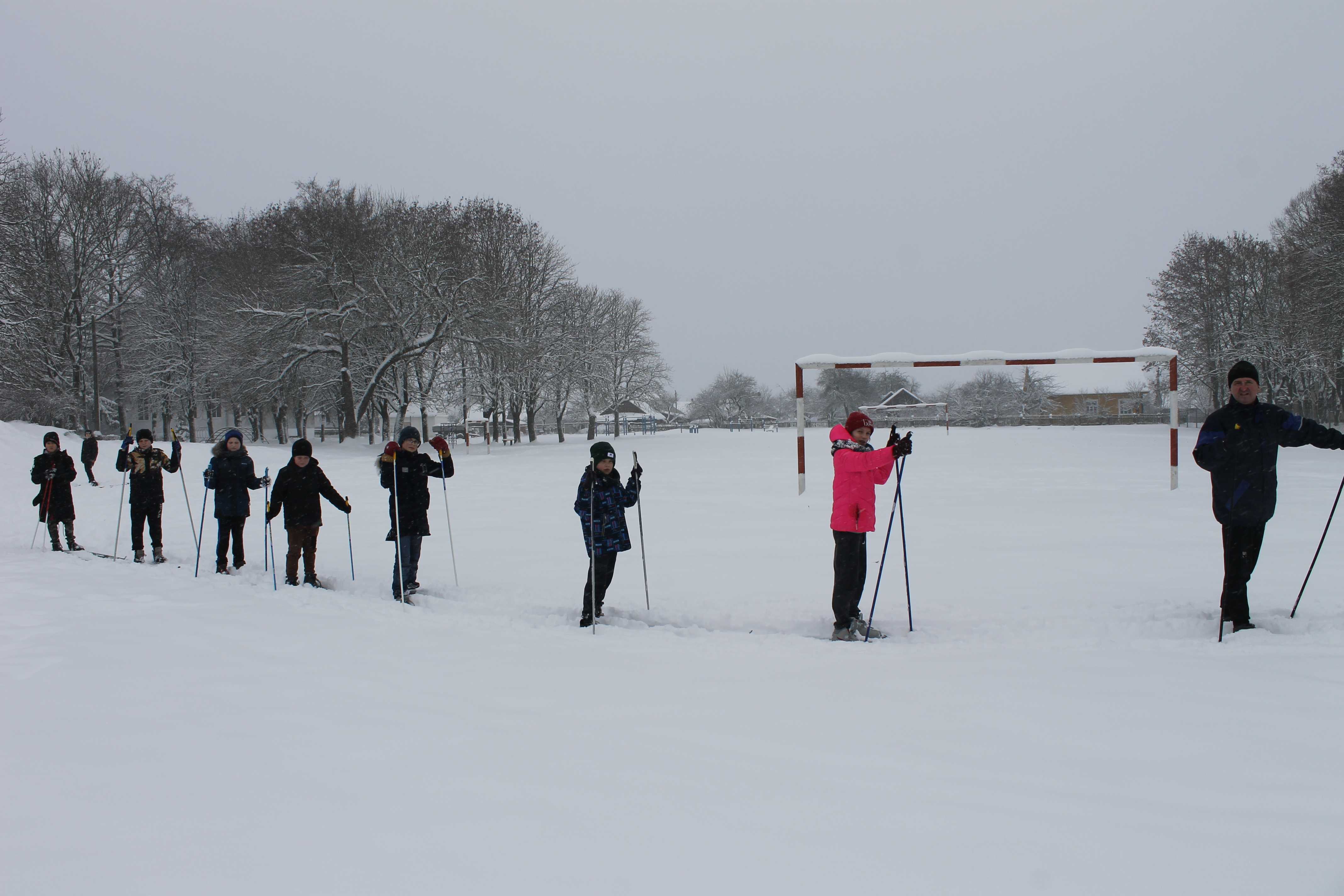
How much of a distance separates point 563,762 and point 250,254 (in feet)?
117

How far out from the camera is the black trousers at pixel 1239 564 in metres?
5.22

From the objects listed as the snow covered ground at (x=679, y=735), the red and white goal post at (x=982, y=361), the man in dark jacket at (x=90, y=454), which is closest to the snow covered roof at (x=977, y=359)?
the red and white goal post at (x=982, y=361)

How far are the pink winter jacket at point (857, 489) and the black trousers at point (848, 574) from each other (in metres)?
0.08

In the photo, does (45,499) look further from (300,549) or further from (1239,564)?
(1239,564)

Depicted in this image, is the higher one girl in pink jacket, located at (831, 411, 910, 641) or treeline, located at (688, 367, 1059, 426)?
treeline, located at (688, 367, 1059, 426)

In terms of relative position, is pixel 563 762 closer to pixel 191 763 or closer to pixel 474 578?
pixel 191 763

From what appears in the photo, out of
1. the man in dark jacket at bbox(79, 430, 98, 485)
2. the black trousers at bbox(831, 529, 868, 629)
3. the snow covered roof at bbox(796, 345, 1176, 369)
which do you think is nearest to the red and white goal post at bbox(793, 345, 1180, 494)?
Result: the snow covered roof at bbox(796, 345, 1176, 369)

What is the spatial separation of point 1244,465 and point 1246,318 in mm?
39798

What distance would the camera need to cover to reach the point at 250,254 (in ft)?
108

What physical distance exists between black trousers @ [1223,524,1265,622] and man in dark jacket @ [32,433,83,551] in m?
12.6

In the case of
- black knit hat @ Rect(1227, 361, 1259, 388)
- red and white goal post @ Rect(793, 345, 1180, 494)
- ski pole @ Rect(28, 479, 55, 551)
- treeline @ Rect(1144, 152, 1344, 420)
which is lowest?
ski pole @ Rect(28, 479, 55, 551)

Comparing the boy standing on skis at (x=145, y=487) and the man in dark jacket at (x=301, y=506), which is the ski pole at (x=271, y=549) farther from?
the boy standing on skis at (x=145, y=487)

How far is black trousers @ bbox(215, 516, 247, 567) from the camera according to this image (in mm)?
8242

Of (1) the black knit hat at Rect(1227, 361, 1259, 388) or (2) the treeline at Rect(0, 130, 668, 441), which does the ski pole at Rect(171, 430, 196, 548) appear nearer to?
(1) the black knit hat at Rect(1227, 361, 1259, 388)
